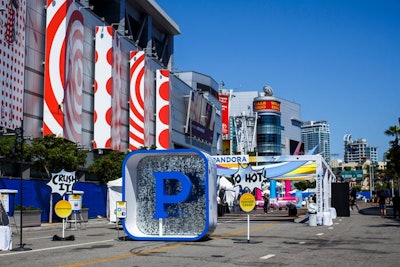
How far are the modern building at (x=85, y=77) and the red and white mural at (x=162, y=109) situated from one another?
0.11 metres

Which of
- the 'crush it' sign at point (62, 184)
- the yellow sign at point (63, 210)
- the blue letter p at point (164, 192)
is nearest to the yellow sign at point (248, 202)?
the blue letter p at point (164, 192)

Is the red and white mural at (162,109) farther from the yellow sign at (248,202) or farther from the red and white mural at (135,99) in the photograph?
the yellow sign at (248,202)

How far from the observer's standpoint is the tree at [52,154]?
111 ft

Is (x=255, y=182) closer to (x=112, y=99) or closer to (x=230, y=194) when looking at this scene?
(x=112, y=99)

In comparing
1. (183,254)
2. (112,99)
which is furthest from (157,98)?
(183,254)

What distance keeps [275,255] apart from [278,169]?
20.0 metres

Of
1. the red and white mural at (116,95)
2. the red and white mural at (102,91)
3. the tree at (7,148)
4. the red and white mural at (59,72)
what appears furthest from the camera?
the red and white mural at (116,95)

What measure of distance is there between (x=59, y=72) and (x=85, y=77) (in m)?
6.81

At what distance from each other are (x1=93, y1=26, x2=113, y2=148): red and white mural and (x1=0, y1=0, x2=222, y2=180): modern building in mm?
85

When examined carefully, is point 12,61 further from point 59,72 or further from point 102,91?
point 102,91

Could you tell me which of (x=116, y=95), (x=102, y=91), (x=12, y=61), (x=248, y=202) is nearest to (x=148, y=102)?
(x=116, y=95)

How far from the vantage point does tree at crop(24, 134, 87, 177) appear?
33.9 meters

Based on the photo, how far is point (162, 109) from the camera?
63.1 metres

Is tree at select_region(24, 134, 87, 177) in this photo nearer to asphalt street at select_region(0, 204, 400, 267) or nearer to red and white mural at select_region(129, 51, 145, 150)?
asphalt street at select_region(0, 204, 400, 267)
